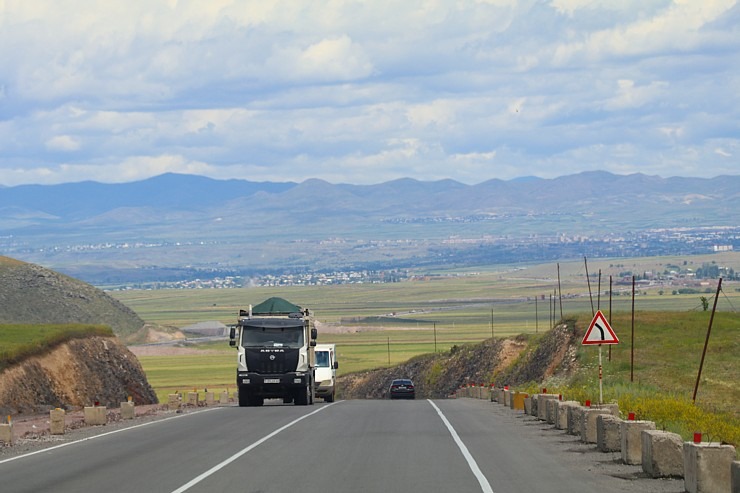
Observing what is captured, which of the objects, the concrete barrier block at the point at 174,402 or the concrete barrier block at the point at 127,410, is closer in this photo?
the concrete barrier block at the point at 127,410

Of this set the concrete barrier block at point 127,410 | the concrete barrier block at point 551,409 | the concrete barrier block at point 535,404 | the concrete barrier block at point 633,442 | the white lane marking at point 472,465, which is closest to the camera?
the white lane marking at point 472,465

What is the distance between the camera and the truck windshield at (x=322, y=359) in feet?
184

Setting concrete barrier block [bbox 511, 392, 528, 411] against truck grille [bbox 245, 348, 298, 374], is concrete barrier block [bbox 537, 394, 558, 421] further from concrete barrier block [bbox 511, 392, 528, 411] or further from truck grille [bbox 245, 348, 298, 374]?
truck grille [bbox 245, 348, 298, 374]

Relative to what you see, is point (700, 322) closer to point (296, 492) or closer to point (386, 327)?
point (296, 492)

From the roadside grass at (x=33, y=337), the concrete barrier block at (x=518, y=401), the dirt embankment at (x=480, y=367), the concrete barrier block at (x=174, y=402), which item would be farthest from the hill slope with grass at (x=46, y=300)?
the concrete barrier block at (x=518, y=401)

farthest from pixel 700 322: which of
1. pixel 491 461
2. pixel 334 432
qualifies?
pixel 491 461

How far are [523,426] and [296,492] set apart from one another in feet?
48.9

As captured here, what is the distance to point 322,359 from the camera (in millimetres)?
56156

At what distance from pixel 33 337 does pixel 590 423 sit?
121 feet

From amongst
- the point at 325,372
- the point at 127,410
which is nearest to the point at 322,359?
the point at 325,372

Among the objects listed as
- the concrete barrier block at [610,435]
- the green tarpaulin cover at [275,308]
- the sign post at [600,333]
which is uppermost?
the green tarpaulin cover at [275,308]

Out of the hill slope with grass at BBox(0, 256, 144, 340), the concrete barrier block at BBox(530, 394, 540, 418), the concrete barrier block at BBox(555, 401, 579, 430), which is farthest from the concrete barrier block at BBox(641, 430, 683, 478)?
the hill slope with grass at BBox(0, 256, 144, 340)

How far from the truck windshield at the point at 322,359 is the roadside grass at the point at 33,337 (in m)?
11.7

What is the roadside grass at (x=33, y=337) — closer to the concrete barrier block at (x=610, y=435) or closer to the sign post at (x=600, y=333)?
the sign post at (x=600, y=333)
